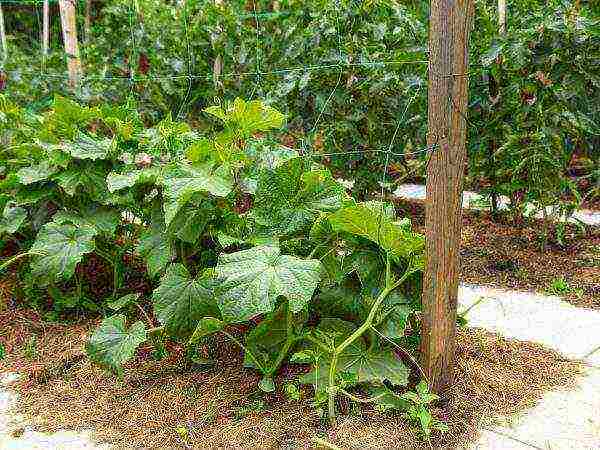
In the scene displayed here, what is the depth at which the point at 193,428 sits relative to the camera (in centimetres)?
238

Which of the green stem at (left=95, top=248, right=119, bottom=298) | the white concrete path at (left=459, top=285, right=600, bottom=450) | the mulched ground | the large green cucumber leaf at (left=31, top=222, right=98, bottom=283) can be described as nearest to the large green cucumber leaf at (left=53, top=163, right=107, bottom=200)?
the large green cucumber leaf at (left=31, top=222, right=98, bottom=283)

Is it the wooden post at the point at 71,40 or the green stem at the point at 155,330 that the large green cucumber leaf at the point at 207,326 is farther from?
the wooden post at the point at 71,40

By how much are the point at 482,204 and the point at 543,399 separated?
97.1 inches

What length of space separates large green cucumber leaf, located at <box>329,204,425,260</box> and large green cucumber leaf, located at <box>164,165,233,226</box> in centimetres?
43

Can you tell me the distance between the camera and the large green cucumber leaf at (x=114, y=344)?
250 cm

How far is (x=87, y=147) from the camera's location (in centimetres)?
304

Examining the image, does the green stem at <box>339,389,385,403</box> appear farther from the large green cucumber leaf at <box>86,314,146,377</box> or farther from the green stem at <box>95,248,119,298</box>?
the green stem at <box>95,248,119,298</box>

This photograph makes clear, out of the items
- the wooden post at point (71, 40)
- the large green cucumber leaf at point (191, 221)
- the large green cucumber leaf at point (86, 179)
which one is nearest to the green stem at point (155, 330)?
the large green cucumber leaf at point (191, 221)

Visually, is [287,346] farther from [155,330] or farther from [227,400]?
[155,330]

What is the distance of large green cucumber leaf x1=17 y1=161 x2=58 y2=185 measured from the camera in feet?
10.1

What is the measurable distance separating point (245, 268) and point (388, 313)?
21.3 inches

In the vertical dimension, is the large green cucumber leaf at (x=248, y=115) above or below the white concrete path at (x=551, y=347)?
above

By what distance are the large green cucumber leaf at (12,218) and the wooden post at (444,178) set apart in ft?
6.43

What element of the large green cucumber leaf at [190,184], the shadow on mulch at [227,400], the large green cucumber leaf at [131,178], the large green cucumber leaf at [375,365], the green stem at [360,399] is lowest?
the shadow on mulch at [227,400]
